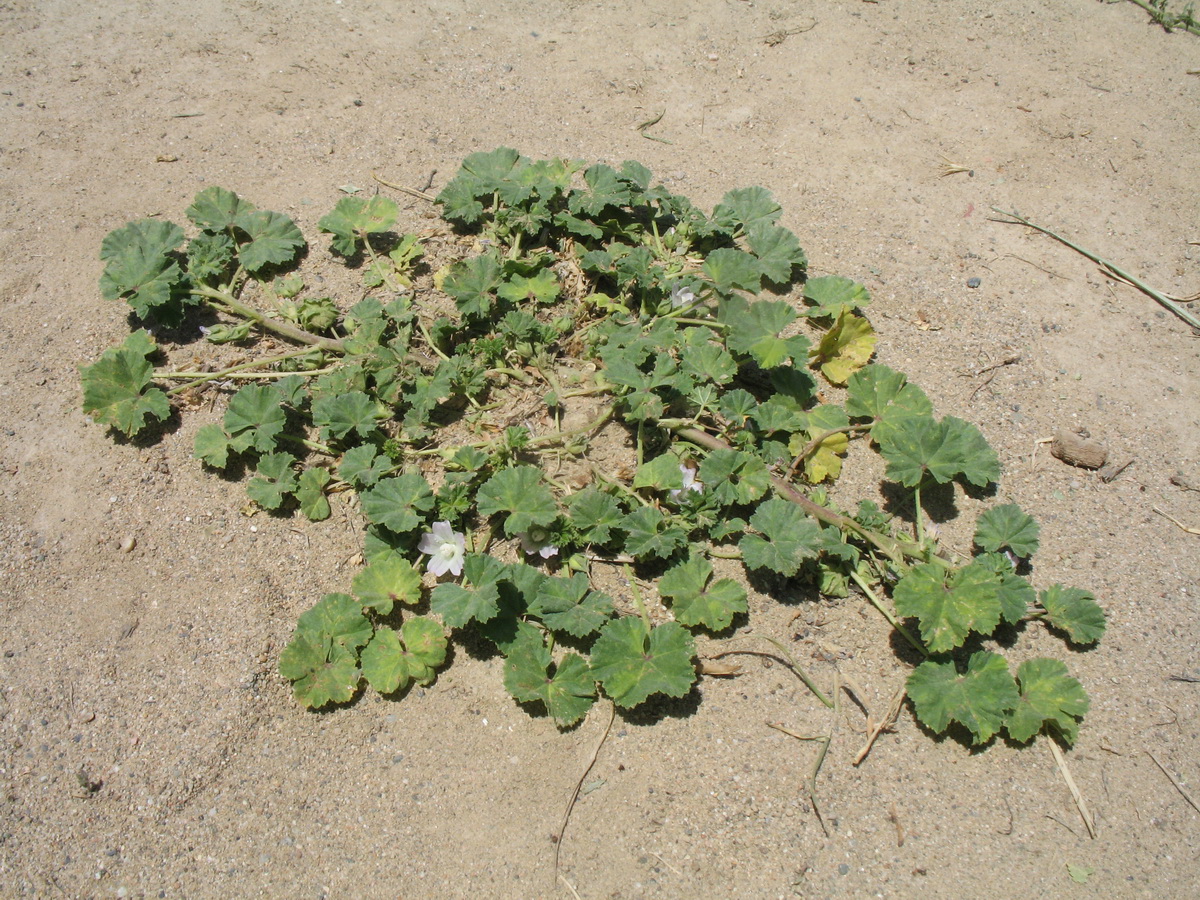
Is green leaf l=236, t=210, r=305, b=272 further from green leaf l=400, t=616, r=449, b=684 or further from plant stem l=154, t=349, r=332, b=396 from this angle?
green leaf l=400, t=616, r=449, b=684

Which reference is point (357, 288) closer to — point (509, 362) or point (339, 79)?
point (509, 362)

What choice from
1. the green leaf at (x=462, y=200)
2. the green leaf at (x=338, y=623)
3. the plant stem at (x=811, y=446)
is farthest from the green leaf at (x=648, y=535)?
the green leaf at (x=462, y=200)

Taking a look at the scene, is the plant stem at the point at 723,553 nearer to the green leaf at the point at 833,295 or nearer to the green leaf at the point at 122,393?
the green leaf at the point at 833,295

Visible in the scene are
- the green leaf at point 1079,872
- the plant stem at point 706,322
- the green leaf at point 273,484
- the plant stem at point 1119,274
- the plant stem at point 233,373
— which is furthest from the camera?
the plant stem at point 1119,274

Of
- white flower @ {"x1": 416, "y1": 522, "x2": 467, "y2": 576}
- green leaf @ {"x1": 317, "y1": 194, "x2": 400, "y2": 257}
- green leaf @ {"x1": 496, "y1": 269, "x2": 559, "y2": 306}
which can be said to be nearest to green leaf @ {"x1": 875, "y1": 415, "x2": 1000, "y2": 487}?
green leaf @ {"x1": 496, "y1": 269, "x2": 559, "y2": 306}

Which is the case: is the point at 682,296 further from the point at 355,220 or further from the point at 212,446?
the point at 212,446

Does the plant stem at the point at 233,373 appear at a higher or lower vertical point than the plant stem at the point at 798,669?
higher

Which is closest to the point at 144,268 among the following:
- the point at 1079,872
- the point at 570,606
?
the point at 570,606
